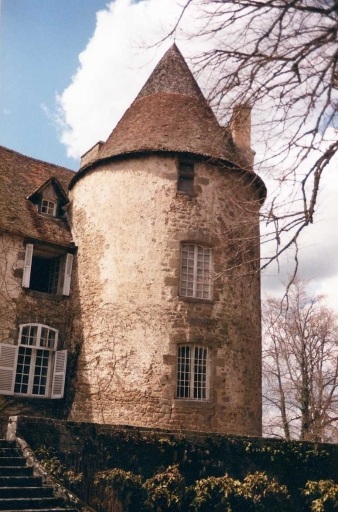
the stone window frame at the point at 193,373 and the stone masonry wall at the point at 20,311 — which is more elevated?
the stone masonry wall at the point at 20,311

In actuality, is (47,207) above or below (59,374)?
above

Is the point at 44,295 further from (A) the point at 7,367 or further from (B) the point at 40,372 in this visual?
(A) the point at 7,367

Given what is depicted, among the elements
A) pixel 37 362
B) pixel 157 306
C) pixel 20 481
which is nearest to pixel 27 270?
pixel 37 362

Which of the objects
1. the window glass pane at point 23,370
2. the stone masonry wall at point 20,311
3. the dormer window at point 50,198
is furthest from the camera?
the dormer window at point 50,198

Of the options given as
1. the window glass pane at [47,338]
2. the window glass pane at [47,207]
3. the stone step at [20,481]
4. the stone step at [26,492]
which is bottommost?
the stone step at [26,492]

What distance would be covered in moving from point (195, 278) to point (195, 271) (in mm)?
197

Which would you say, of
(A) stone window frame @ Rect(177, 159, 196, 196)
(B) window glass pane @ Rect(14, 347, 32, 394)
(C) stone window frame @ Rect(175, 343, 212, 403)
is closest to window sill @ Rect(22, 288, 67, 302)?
(B) window glass pane @ Rect(14, 347, 32, 394)

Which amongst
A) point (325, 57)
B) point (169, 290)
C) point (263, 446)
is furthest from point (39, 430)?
point (325, 57)

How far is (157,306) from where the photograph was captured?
1345 centimetres

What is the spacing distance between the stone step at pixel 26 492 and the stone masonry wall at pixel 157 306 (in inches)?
206

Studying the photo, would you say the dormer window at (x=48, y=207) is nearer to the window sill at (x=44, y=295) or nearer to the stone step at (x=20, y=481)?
the window sill at (x=44, y=295)

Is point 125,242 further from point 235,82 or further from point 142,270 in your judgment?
point 235,82

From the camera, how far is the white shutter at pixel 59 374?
14.2 metres

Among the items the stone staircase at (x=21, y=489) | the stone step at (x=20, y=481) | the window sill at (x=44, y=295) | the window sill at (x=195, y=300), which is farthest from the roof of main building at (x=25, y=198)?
the stone step at (x=20, y=481)
